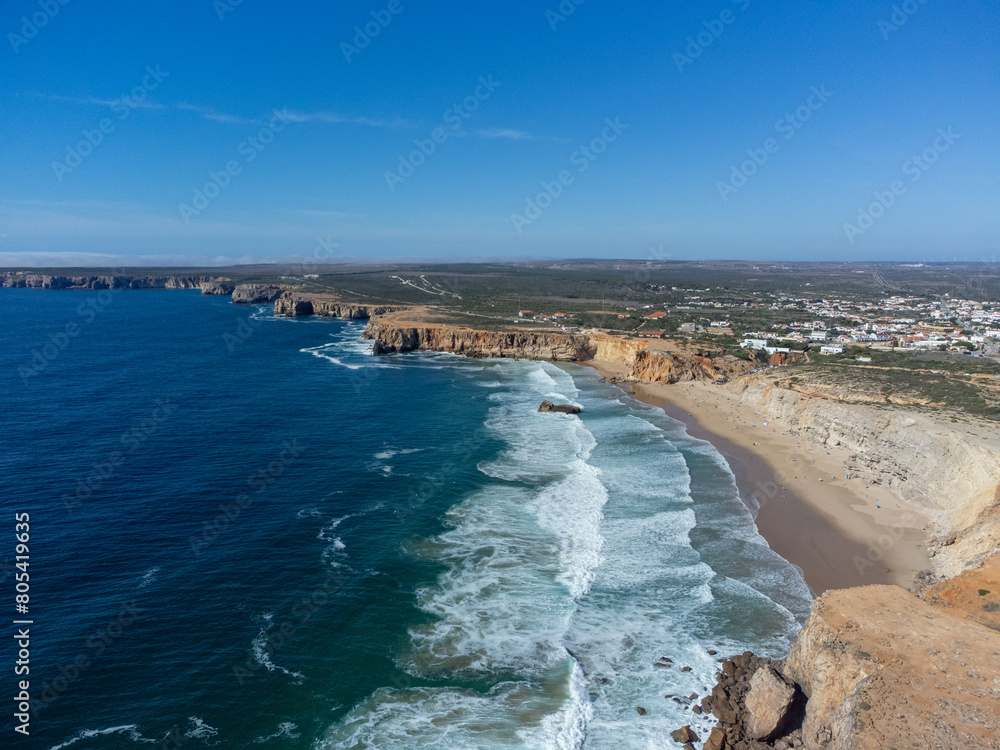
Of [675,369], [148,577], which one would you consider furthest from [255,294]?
[148,577]

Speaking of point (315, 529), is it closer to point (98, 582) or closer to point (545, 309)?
point (98, 582)

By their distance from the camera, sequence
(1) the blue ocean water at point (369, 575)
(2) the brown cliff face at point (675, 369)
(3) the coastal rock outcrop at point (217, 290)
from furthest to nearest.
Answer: (3) the coastal rock outcrop at point (217, 290) → (2) the brown cliff face at point (675, 369) → (1) the blue ocean water at point (369, 575)

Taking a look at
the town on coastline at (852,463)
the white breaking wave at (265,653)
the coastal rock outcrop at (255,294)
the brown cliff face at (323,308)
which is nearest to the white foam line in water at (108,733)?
the white breaking wave at (265,653)

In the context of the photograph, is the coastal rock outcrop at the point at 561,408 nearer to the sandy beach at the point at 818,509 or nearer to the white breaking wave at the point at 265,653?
the sandy beach at the point at 818,509

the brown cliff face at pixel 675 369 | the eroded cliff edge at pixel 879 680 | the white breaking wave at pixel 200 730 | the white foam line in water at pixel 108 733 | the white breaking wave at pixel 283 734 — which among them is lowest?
the white breaking wave at pixel 283 734

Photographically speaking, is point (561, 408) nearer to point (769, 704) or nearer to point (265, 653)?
point (265, 653)

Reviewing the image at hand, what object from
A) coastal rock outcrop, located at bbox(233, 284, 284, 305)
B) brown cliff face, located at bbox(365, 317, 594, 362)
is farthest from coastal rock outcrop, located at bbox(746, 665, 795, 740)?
coastal rock outcrop, located at bbox(233, 284, 284, 305)
